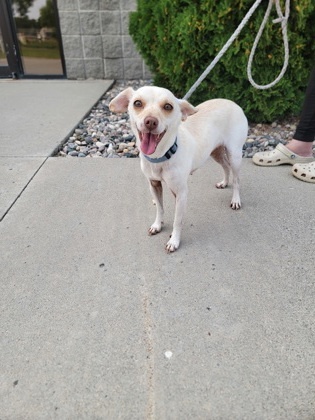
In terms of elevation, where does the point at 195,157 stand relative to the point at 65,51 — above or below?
above

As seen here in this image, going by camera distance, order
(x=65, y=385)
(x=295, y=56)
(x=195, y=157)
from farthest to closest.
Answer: (x=295, y=56)
(x=195, y=157)
(x=65, y=385)

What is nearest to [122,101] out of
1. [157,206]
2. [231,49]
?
[157,206]

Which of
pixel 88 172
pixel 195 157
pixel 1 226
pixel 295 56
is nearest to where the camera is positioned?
pixel 195 157

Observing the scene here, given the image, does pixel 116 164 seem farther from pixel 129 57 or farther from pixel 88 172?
pixel 129 57

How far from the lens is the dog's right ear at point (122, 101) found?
2.04m

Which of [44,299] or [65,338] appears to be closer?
[65,338]

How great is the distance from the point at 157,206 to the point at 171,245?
0.32 meters

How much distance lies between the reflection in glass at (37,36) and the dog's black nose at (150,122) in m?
6.18

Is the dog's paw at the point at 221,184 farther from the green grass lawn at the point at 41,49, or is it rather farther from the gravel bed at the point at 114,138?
the green grass lawn at the point at 41,49

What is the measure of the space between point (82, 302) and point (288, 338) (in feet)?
3.48

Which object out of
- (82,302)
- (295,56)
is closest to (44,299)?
(82,302)

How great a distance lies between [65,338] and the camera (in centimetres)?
162

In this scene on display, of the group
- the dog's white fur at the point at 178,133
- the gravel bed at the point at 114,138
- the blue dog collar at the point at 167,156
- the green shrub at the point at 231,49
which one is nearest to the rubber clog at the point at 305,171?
the gravel bed at the point at 114,138

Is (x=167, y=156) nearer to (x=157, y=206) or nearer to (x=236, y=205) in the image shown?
(x=157, y=206)
